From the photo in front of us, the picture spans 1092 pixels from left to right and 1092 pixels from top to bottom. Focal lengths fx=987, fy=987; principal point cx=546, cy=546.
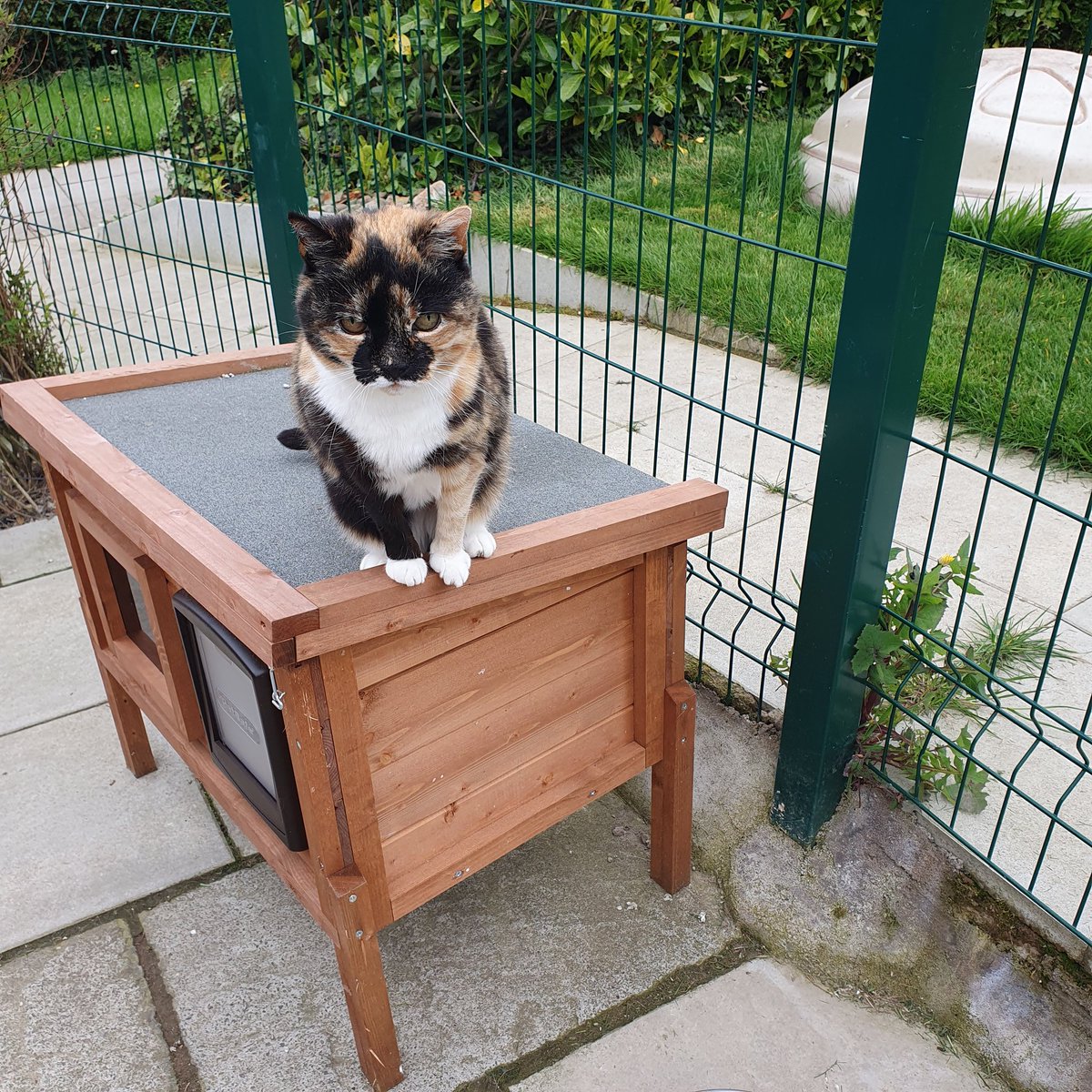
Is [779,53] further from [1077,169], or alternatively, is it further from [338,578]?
[338,578]

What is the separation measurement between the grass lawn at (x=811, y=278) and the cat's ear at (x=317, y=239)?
139 centimetres

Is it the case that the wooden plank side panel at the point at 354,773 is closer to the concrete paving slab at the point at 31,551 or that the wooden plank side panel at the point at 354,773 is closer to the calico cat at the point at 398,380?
the calico cat at the point at 398,380

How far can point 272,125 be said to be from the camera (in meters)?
2.64

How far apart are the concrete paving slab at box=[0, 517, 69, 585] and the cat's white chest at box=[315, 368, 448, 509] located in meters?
2.21

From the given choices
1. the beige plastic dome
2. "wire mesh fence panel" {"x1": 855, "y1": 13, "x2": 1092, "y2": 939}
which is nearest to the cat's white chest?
"wire mesh fence panel" {"x1": 855, "y1": 13, "x2": 1092, "y2": 939}

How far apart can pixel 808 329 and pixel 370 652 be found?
0.96m

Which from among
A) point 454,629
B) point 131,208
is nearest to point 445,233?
point 454,629

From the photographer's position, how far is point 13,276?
3414 millimetres

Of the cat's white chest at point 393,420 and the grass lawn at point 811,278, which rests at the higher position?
the cat's white chest at point 393,420

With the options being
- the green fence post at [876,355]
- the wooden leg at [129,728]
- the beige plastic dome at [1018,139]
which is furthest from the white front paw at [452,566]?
the beige plastic dome at [1018,139]

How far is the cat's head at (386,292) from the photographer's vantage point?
132 centimetres

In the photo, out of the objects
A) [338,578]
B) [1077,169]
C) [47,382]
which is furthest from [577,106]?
[338,578]

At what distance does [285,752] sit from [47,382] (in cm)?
117

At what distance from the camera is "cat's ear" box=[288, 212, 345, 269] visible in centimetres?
130
